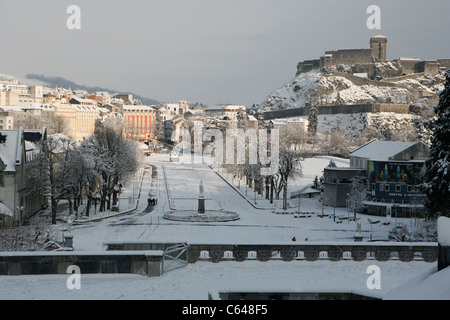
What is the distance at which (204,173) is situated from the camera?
87125 mm

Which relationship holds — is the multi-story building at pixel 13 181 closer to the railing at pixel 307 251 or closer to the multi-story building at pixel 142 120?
the railing at pixel 307 251

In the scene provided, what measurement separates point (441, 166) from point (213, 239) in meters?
15.8

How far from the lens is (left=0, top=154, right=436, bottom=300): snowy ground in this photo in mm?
13023

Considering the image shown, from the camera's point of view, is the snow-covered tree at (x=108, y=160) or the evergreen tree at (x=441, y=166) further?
the snow-covered tree at (x=108, y=160)

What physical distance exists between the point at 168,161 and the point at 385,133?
61.5 m

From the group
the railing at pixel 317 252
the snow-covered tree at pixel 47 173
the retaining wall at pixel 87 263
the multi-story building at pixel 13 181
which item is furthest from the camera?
the snow-covered tree at pixel 47 173

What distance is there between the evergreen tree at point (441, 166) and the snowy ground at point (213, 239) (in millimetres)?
9868

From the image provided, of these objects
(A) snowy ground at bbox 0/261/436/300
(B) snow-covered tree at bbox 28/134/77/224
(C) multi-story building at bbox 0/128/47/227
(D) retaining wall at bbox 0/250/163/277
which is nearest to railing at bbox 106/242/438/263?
(A) snowy ground at bbox 0/261/436/300

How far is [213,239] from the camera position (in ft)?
124

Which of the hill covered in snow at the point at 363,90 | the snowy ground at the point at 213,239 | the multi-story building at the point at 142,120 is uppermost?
the hill covered in snow at the point at 363,90

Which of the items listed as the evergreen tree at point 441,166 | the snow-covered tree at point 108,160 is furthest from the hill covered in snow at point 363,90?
the evergreen tree at point 441,166

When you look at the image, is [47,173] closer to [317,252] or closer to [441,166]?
[441,166]

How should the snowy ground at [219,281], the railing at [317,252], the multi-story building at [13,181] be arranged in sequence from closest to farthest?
the snowy ground at [219,281] → the railing at [317,252] → the multi-story building at [13,181]

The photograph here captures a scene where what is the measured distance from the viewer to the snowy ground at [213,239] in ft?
42.7
